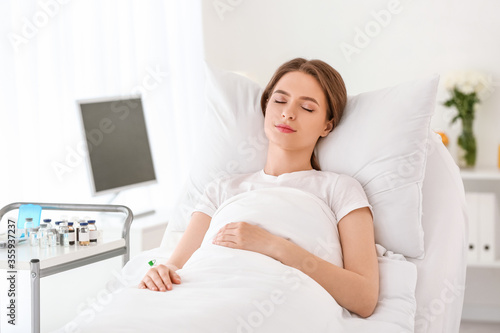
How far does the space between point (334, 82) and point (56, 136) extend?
1.25 metres

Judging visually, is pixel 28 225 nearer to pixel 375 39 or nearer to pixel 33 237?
pixel 33 237

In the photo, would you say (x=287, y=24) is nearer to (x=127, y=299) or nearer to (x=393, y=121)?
(x=393, y=121)

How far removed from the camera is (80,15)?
8.55 feet

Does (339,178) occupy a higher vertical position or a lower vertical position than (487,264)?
higher

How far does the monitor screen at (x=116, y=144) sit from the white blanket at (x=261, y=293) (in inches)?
36.2

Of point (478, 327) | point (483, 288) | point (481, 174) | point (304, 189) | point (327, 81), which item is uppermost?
point (327, 81)

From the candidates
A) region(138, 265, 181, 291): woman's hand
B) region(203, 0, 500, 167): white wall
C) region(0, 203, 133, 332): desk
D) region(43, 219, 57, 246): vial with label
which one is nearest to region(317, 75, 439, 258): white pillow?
region(138, 265, 181, 291): woman's hand

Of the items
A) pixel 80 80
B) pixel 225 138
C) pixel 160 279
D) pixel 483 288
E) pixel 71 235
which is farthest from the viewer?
pixel 483 288

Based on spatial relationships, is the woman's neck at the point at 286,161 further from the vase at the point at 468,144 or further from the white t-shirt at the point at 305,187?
the vase at the point at 468,144

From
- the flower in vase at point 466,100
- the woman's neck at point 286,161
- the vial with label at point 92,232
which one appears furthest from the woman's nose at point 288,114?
the flower in vase at point 466,100

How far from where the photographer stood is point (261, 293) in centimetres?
123

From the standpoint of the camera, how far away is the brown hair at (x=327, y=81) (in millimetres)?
1654

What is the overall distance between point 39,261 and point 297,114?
77 cm

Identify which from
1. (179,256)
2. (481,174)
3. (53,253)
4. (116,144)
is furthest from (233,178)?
(481,174)
